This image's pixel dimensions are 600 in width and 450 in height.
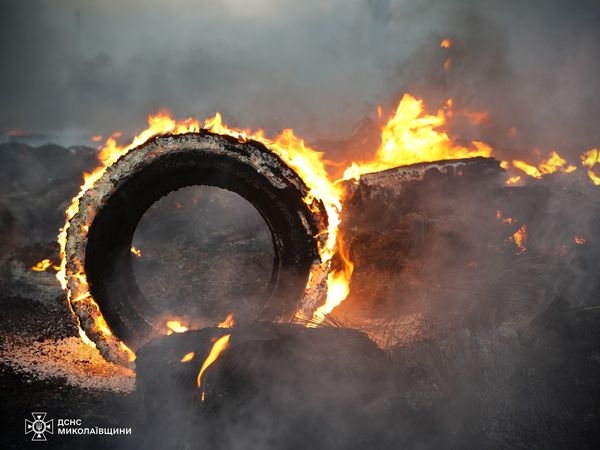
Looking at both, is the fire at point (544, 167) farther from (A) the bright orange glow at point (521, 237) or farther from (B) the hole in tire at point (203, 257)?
(B) the hole in tire at point (203, 257)

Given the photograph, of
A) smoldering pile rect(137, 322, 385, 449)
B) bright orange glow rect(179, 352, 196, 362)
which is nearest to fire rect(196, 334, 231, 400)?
smoldering pile rect(137, 322, 385, 449)

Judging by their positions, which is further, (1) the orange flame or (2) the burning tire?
(1) the orange flame

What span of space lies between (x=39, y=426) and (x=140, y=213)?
2.40 meters

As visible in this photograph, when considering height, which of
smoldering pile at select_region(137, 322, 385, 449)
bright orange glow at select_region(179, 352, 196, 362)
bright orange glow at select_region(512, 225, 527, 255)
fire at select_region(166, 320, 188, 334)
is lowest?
smoldering pile at select_region(137, 322, 385, 449)

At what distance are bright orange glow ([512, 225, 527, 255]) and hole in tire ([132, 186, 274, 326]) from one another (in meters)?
3.99

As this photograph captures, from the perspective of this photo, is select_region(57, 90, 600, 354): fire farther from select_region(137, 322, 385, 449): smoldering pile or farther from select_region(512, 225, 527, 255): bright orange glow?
select_region(137, 322, 385, 449): smoldering pile

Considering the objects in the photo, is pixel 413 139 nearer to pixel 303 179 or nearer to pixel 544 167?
pixel 303 179

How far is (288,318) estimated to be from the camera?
5.08 meters

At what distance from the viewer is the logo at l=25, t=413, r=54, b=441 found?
383 cm

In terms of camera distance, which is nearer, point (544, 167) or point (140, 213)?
point (140, 213)

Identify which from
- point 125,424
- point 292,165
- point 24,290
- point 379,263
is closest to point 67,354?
point 125,424

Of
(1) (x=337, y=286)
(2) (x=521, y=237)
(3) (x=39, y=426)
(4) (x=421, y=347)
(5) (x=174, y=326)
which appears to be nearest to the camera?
(3) (x=39, y=426)

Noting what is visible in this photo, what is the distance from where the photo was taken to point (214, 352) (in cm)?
377

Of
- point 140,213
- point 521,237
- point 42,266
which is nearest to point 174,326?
point 140,213
